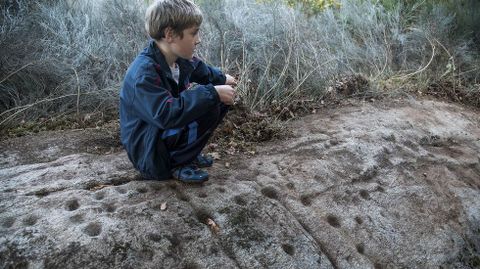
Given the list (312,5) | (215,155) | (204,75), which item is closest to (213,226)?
(215,155)

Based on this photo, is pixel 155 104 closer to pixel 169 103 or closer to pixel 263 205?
pixel 169 103

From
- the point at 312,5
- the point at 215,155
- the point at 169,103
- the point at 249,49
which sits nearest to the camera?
the point at 169,103

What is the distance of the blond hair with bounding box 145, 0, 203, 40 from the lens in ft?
8.64

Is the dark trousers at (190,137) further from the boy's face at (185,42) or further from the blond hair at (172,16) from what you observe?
the blond hair at (172,16)

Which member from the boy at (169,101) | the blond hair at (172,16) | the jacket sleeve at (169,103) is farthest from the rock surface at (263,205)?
the blond hair at (172,16)

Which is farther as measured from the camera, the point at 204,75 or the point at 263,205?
the point at 204,75

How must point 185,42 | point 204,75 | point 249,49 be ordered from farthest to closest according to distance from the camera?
point 249,49, point 204,75, point 185,42

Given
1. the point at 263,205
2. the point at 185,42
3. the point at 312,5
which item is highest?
the point at 185,42

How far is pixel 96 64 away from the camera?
461 cm

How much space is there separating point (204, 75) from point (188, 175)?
68 centimetres

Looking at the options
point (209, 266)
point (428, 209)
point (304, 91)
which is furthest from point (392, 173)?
point (209, 266)

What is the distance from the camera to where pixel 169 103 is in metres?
2.51

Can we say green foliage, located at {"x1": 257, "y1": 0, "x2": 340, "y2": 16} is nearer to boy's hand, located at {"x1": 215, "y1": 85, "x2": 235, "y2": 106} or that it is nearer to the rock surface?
the rock surface

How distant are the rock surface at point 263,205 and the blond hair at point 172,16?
92 cm
